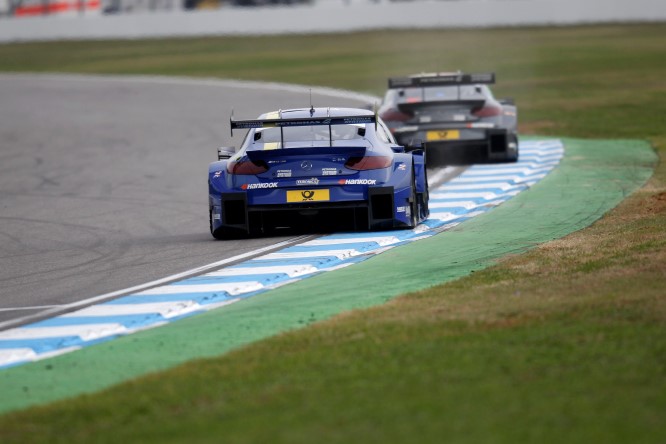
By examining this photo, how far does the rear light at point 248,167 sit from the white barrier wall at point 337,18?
42.1m

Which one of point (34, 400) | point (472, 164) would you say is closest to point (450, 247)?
point (34, 400)

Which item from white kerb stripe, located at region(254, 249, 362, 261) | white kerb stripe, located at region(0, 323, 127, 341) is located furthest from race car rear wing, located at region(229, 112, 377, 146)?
white kerb stripe, located at region(0, 323, 127, 341)

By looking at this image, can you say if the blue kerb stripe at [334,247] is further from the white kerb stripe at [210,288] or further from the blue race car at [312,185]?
the white kerb stripe at [210,288]

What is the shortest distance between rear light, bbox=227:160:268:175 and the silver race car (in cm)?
747

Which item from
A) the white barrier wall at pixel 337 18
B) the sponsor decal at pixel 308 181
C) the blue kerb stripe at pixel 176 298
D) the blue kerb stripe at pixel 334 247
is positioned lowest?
the white barrier wall at pixel 337 18

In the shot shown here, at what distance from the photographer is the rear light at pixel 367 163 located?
547 inches

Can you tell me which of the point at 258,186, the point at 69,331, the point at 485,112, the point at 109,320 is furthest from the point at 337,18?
the point at 69,331

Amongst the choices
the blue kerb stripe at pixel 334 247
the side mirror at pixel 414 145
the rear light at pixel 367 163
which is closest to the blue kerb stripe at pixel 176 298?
the blue kerb stripe at pixel 334 247

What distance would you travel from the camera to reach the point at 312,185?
1374 centimetres

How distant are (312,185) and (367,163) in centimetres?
61

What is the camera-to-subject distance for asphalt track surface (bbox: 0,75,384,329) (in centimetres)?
1239

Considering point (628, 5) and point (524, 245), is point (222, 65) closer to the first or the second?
point (628, 5)

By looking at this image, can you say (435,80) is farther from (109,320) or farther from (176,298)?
(109,320)

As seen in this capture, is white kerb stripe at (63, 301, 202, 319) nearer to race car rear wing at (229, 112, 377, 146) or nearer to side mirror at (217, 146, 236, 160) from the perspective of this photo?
race car rear wing at (229, 112, 377, 146)
